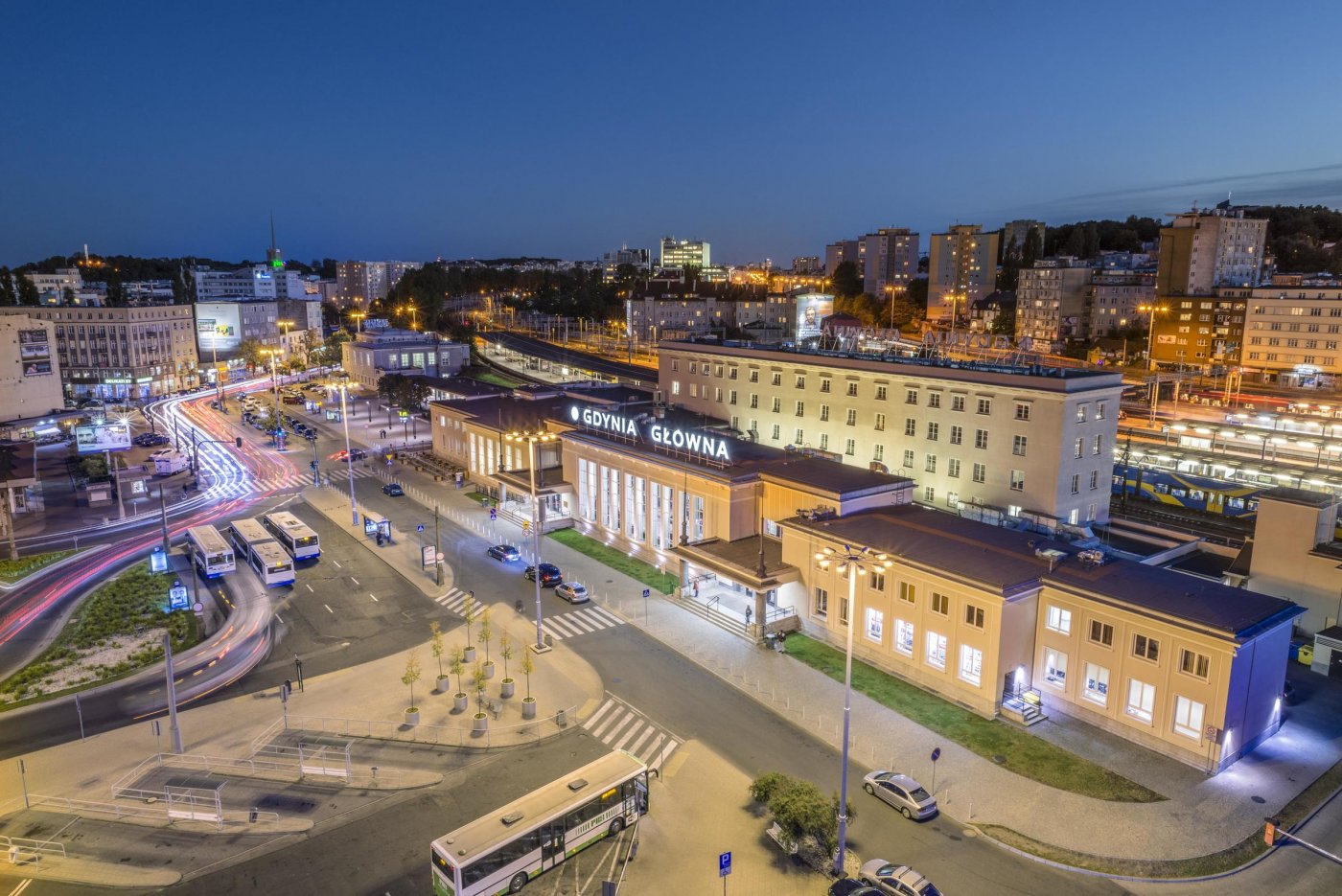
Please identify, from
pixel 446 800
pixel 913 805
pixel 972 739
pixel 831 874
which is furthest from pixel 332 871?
pixel 972 739

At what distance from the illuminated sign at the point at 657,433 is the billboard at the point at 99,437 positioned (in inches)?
2614

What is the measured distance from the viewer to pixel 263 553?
56281 millimetres

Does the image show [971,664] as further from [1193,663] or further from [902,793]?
[902,793]

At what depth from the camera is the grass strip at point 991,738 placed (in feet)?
103

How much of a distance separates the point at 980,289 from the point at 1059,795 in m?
186

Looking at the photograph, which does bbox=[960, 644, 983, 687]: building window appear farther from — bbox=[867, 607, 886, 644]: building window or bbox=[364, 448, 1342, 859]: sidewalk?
bbox=[867, 607, 886, 644]: building window

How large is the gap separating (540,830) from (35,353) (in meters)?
130

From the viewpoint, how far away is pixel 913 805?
28938 millimetres

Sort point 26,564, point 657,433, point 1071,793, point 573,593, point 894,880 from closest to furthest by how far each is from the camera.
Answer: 1. point 894,880
2. point 1071,793
3. point 573,593
4. point 657,433
5. point 26,564

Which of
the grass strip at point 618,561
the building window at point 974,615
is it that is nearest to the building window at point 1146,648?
the building window at point 974,615

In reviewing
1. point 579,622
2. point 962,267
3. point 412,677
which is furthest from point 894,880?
point 962,267

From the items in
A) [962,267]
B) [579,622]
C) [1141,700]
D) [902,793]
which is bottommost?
[579,622]

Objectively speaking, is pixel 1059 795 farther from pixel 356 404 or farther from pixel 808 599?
pixel 356 404

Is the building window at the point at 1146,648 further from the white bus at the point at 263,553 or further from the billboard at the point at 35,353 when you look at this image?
the billboard at the point at 35,353
